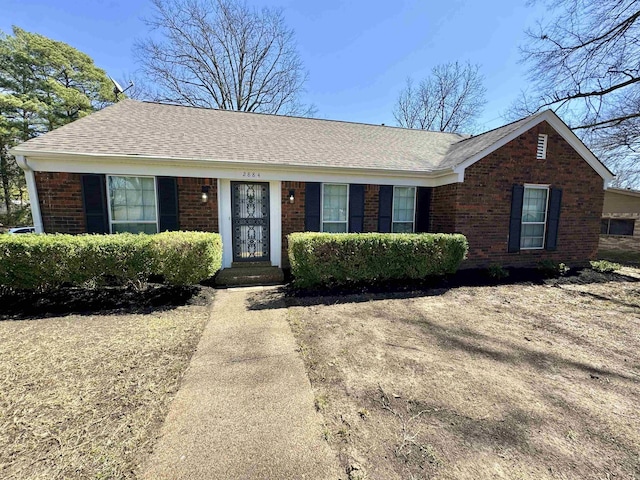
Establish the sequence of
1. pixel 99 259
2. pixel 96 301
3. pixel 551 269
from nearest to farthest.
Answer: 1. pixel 99 259
2. pixel 96 301
3. pixel 551 269

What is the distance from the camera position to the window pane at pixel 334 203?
7648mm

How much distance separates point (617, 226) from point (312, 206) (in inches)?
570

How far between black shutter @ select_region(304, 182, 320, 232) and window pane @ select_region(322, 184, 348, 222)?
25 centimetres

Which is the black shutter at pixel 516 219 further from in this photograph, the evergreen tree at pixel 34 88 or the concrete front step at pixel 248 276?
the evergreen tree at pixel 34 88

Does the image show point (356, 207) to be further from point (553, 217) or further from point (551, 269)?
point (553, 217)

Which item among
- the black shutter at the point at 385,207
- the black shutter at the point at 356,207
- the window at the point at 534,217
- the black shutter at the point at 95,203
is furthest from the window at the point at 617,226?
the black shutter at the point at 95,203

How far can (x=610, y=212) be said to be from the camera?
12.4 m

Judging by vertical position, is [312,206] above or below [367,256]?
above

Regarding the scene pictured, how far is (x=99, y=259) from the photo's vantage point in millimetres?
4781

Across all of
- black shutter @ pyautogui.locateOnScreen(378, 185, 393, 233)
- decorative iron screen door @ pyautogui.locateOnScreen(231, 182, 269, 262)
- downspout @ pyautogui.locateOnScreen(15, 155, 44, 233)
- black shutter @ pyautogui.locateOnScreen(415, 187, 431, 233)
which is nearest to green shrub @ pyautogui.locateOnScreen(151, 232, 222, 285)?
decorative iron screen door @ pyautogui.locateOnScreen(231, 182, 269, 262)

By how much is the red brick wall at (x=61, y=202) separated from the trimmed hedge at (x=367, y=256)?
474cm

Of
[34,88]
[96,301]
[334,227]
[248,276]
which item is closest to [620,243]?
[334,227]

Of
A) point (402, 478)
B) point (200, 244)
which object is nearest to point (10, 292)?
point (200, 244)

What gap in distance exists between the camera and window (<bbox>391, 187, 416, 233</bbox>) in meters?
8.17
